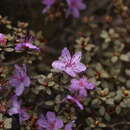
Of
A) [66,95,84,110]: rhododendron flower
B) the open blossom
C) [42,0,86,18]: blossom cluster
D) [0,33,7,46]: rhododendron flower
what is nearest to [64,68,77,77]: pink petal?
the open blossom

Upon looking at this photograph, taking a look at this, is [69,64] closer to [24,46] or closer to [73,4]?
[24,46]

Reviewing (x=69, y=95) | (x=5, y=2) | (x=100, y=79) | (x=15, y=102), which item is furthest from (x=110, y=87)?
(x=5, y=2)

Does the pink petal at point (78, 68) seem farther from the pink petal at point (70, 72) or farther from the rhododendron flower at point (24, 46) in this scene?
the rhododendron flower at point (24, 46)

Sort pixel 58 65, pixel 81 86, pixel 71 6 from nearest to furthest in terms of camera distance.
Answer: pixel 58 65, pixel 81 86, pixel 71 6

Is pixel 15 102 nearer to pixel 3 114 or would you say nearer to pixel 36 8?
pixel 3 114

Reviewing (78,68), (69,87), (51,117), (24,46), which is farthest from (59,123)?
(24,46)

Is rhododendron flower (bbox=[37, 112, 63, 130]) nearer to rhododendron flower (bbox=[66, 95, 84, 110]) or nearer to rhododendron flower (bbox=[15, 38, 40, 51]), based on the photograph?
rhododendron flower (bbox=[66, 95, 84, 110])
